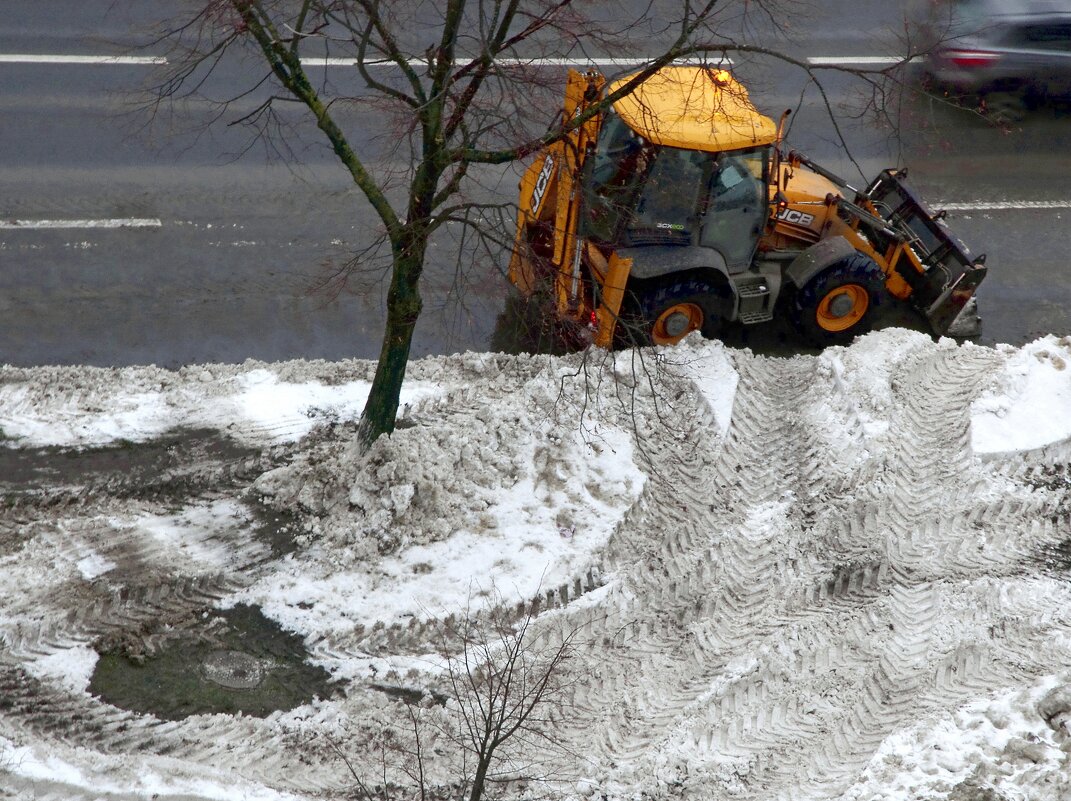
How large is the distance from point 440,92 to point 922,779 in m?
4.84

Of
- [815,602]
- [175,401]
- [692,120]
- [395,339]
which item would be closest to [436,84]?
[395,339]

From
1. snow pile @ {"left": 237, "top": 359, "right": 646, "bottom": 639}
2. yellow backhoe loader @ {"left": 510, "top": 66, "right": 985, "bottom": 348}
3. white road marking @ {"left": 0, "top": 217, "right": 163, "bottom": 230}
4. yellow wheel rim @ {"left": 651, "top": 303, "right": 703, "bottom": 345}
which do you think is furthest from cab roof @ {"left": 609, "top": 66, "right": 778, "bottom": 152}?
white road marking @ {"left": 0, "top": 217, "right": 163, "bottom": 230}

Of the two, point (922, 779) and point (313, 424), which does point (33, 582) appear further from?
point (922, 779)

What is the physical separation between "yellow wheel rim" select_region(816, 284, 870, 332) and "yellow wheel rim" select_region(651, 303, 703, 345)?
119 cm

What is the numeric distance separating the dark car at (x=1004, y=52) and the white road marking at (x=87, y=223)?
9.18 meters

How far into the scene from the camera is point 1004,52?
42.1 ft

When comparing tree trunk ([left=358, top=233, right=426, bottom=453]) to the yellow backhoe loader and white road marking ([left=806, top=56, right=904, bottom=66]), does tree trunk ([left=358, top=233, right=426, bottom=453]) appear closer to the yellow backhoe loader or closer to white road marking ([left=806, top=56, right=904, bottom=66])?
the yellow backhoe loader

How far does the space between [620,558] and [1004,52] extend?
9.19 metres

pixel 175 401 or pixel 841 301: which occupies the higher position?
pixel 841 301

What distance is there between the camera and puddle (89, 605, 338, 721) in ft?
20.7

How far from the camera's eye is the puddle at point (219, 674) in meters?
6.31

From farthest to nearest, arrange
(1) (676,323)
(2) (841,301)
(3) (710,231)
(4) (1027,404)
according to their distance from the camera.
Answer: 1. (2) (841,301)
2. (1) (676,323)
3. (3) (710,231)
4. (4) (1027,404)

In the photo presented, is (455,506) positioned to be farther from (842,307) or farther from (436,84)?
(842,307)

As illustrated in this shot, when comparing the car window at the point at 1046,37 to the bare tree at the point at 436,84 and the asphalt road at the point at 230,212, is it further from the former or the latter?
the bare tree at the point at 436,84
